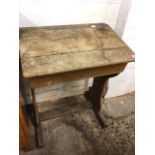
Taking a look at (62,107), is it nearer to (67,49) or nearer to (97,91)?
(97,91)

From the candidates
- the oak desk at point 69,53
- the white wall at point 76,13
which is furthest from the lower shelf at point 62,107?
the white wall at point 76,13

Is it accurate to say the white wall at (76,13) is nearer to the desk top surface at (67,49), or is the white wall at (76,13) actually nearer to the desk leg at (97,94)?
the desk top surface at (67,49)

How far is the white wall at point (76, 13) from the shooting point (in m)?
1.23

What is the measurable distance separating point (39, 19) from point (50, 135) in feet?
3.16

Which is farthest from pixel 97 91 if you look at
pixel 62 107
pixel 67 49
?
pixel 67 49

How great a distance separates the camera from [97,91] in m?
1.67

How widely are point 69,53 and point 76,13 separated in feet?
1.38

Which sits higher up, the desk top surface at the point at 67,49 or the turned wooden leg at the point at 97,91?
the desk top surface at the point at 67,49

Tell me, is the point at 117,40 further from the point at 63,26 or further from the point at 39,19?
the point at 39,19

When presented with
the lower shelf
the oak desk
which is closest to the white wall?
the oak desk

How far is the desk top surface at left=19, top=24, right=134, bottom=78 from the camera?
38.8 inches

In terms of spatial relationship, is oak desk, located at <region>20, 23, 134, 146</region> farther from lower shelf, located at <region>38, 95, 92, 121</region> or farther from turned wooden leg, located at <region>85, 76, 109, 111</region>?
lower shelf, located at <region>38, 95, 92, 121</region>
